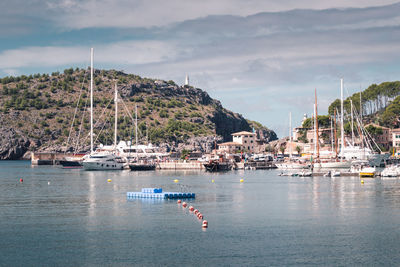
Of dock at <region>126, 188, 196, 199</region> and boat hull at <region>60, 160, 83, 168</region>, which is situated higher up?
boat hull at <region>60, 160, 83, 168</region>

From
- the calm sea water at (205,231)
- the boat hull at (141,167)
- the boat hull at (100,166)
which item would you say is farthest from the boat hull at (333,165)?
the calm sea water at (205,231)

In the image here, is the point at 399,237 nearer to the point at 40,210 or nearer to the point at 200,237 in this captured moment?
the point at 200,237

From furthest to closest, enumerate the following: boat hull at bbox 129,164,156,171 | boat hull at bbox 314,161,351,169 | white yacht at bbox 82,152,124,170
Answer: boat hull at bbox 129,164,156,171
white yacht at bbox 82,152,124,170
boat hull at bbox 314,161,351,169

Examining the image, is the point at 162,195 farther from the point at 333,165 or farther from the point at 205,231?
the point at 333,165

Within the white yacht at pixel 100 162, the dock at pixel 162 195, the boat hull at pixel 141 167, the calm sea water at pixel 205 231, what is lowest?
the calm sea water at pixel 205 231

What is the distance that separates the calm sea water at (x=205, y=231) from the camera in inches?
1591

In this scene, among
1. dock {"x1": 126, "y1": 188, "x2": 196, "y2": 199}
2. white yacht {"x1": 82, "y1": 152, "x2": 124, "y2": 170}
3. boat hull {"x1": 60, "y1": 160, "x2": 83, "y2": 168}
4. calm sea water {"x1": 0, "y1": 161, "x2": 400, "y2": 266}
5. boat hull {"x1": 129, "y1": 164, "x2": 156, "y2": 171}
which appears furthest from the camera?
boat hull {"x1": 60, "y1": 160, "x2": 83, "y2": 168}

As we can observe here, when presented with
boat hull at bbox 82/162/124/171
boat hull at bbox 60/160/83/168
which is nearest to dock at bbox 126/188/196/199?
boat hull at bbox 82/162/124/171

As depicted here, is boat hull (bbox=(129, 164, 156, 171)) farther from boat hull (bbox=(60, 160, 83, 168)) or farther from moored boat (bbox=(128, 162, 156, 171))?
boat hull (bbox=(60, 160, 83, 168))

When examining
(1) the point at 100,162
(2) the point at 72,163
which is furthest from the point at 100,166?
(2) the point at 72,163

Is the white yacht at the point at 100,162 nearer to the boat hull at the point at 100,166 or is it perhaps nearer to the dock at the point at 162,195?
the boat hull at the point at 100,166

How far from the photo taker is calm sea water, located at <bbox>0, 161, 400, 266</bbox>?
1591 inches

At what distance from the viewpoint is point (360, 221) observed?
56.7 m

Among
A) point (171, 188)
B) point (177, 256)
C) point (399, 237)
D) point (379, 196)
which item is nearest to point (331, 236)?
point (399, 237)
